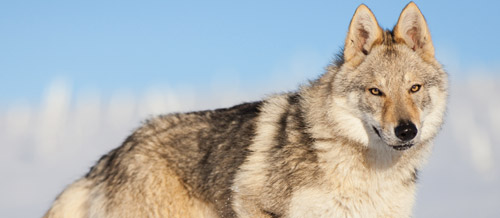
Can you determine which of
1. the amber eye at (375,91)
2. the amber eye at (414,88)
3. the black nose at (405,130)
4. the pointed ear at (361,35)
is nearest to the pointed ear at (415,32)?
the pointed ear at (361,35)

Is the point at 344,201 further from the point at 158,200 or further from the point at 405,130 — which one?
the point at 158,200

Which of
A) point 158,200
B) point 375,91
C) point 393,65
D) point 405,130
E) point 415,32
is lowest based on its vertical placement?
point 158,200

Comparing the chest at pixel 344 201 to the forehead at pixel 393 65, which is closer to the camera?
the chest at pixel 344 201

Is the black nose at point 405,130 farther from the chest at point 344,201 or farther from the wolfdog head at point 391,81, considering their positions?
the chest at point 344,201

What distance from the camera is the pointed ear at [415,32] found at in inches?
266

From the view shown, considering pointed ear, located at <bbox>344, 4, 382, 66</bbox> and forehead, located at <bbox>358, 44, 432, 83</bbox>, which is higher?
pointed ear, located at <bbox>344, 4, 382, 66</bbox>

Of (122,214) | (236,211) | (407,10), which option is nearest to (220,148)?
(236,211)

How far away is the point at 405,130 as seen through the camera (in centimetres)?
606

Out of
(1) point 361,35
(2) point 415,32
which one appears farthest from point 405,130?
(2) point 415,32

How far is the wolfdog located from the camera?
6238mm

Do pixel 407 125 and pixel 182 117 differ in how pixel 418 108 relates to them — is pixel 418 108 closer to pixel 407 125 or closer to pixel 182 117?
pixel 407 125

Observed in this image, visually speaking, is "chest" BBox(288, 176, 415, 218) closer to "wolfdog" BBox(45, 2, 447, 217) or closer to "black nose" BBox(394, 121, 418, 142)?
"wolfdog" BBox(45, 2, 447, 217)

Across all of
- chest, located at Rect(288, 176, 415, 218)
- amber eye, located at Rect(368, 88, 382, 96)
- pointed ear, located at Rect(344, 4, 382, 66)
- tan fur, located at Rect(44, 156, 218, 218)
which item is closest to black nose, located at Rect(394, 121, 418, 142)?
amber eye, located at Rect(368, 88, 382, 96)

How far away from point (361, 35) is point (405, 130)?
3.91 ft
